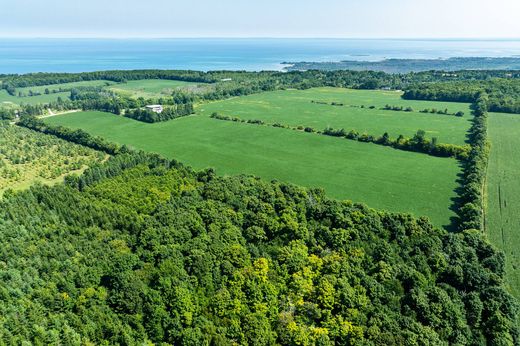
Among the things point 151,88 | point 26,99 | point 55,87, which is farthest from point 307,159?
point 55,87

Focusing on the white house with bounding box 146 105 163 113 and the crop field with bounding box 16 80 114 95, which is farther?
the crop field with bounding box 16 80 114 95

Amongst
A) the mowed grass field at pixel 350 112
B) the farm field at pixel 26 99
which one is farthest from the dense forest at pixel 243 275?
the farm field at pixel 26 99

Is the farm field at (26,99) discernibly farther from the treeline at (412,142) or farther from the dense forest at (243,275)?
the treeline at (412,142)

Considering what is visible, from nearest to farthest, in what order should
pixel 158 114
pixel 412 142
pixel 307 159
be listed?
pixel 307 159, pixel 412 142, pixel 158 114

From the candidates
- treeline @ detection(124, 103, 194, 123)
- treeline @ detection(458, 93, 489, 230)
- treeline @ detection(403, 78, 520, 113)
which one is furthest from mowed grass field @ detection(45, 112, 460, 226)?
treeline @ detection(403, 78, 520, 113)

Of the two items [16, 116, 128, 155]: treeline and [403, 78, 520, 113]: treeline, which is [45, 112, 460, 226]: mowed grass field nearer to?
[16, 116, 128, 155]: treeline

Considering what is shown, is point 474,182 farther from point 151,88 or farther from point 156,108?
point 151,88

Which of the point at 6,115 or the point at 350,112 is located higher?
the point at 6,115
